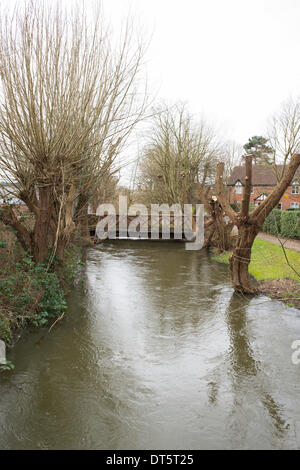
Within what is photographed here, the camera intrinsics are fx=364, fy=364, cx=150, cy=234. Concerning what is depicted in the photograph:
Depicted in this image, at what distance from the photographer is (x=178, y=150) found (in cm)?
2498

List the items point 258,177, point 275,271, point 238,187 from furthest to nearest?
point 238,187
point 258,177
point 275,271

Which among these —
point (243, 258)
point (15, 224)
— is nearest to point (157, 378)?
point (15, 224)

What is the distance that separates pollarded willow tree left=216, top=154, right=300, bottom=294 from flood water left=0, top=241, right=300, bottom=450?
1.75ft

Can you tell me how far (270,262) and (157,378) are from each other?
8280 millimetres

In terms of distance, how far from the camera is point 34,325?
6719mm

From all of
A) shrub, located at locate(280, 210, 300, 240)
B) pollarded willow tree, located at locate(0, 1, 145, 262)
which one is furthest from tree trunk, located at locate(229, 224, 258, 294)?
shrub, located at locate(280, 210, 300, 240)

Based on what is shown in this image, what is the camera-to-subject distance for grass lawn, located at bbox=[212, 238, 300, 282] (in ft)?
34.2

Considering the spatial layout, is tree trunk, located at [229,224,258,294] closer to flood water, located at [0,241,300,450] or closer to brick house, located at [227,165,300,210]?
flood water, located at [0,241,300,450]

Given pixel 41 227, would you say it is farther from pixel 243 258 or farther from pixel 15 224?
pixel 243 258

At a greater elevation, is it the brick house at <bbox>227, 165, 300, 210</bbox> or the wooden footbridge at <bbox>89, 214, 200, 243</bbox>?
the brick house at <bbox>227, 165, 300, 210</bbox>

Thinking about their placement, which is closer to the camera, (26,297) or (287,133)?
(26,297)

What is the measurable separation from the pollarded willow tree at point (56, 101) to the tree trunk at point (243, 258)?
3.52 m

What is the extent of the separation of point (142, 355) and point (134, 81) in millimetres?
5448
